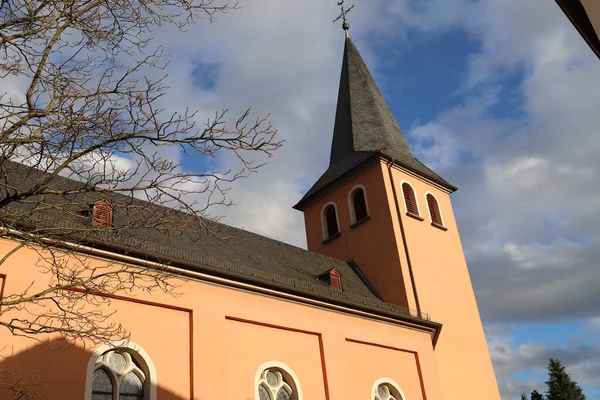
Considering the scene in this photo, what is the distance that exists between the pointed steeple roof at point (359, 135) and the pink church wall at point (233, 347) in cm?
716

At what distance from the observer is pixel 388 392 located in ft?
49.2

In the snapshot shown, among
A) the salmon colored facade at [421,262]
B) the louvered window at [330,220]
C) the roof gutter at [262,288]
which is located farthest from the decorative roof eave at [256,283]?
the louvered window at [330,220]

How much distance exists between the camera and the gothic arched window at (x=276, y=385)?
1237cm

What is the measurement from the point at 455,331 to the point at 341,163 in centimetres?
764

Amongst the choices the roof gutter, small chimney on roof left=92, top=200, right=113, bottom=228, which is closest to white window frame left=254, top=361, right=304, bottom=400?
the roof gutter

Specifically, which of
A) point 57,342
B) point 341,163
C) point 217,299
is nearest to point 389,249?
point 341,163

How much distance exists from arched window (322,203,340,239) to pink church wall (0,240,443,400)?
6.17m

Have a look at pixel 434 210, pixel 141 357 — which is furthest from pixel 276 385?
pixel 434 210

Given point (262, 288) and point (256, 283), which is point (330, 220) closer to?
point (262, 288)

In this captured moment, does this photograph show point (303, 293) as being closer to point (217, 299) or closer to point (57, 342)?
point (217, 299)

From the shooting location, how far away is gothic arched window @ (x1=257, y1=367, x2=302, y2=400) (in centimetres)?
1237

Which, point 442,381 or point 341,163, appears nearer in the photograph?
point 442,381

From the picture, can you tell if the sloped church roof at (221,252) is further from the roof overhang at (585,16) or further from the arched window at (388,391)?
the roof overhang at (585,16)

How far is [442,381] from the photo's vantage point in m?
16.7
